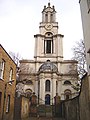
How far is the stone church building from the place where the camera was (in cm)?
4478

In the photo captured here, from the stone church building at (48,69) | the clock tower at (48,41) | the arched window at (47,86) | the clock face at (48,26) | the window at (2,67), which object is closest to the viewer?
the window at (2,67)

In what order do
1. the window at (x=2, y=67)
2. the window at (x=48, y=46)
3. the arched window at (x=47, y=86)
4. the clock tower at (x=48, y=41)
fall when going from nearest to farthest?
the window at (x=2, y=67) < the arched window at (x=47, y=86) < the clock tower at (x=48, y=41) < the window at (x=48, y=46)

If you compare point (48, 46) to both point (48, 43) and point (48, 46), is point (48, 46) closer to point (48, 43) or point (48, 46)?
point (48, 46)

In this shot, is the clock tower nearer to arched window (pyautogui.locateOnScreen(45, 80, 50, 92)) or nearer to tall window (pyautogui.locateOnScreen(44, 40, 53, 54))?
tall window (pyautogui.locateOnScreen(44, 40, 53, 54))

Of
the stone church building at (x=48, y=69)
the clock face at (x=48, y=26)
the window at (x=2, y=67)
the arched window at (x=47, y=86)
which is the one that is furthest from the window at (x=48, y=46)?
the window at (x=2, y=67)

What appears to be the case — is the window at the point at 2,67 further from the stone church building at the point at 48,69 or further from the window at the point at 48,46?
the window at the point at 48,46

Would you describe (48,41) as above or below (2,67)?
above

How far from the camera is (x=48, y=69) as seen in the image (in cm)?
4659

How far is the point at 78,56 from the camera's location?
1004 inches

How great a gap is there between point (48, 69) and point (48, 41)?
39.8 feet

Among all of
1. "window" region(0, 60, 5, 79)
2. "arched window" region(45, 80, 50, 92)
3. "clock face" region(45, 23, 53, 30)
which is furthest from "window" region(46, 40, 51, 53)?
"window" region(0, 60, 5, 79)

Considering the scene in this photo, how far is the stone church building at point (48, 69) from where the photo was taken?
44.8 meters

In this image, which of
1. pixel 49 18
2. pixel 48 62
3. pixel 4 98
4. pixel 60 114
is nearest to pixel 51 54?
pixel 48 62

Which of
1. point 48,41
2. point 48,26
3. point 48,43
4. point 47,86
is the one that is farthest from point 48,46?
point 47,86
